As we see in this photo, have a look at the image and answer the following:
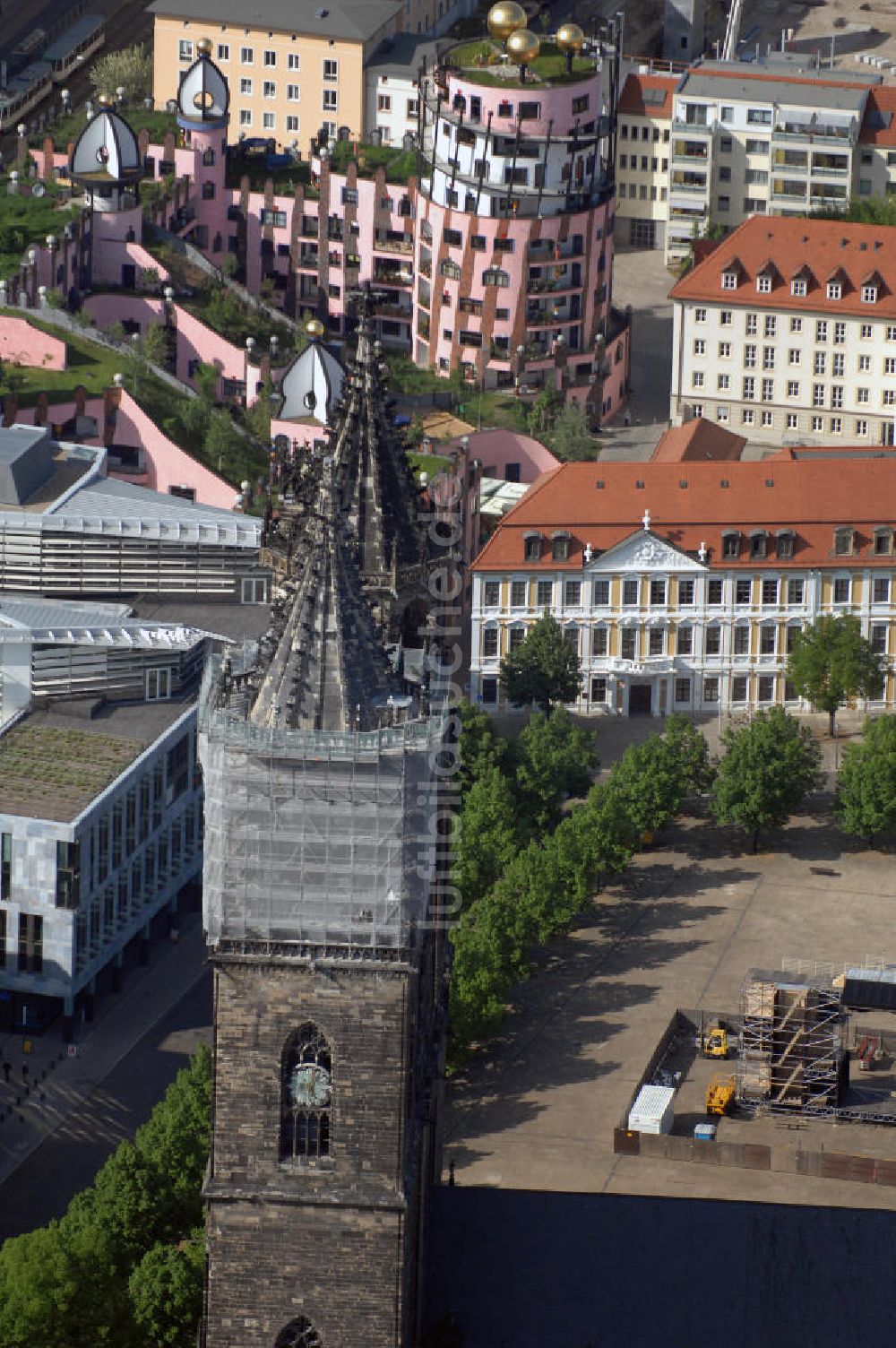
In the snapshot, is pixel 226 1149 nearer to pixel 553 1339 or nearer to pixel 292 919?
pixel 292 919

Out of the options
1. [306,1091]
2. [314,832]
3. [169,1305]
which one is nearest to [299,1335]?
[306,1091]

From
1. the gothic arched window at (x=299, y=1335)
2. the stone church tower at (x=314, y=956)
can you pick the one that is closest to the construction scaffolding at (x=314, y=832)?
the stone church tower at (x=314, y=956)

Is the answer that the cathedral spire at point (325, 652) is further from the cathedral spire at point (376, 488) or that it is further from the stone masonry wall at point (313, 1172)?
the cathedral spire at point (376, 488)

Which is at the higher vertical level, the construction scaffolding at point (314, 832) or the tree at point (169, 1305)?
the construction scaffolding at point (314, 832)

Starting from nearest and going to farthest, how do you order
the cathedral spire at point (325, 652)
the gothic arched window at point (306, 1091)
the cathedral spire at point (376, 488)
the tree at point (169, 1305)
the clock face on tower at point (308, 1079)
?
1. the cathedral spire at point (325, 652)
2. the gothic arched window at point (306, 1091)
3. the clock face on tower at point (308, 1079)
4. the cathedral spire at point (376, 488)
5. the tree at point (169, 1305)

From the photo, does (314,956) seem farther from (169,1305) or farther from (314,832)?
(169,1305)
